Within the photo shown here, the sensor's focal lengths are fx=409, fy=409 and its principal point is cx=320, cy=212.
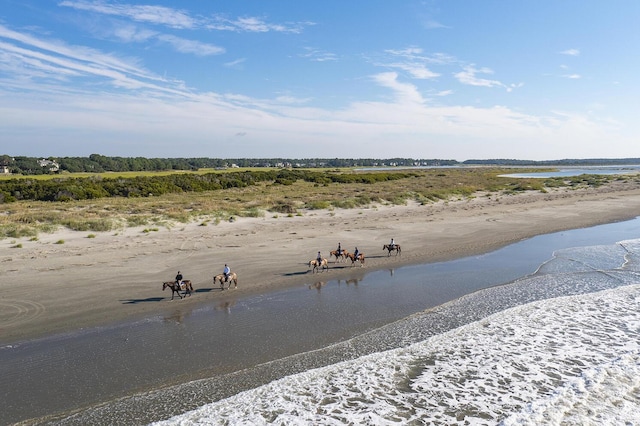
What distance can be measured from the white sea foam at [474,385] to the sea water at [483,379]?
2 cm

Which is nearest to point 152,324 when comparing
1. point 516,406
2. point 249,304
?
point 249,304

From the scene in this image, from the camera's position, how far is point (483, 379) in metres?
11.0

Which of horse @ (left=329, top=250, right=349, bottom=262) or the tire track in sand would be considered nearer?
the tire track in sand

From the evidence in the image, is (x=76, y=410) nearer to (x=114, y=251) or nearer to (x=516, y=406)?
(x=516, y=406)

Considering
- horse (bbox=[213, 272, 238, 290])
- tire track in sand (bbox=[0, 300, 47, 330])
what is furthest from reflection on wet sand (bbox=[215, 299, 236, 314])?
tire track in sand (bbox=[0, 300, 47, 330])

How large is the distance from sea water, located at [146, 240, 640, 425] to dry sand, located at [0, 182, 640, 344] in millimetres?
7004

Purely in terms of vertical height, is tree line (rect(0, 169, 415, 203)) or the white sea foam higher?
tree line (rect(0, 169, 415, 203))

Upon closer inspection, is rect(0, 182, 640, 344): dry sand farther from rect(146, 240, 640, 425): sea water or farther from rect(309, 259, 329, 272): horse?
rect(146, 240, 640, 425): sea water

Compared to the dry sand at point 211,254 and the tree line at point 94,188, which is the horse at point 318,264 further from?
the tree line at point 94,188

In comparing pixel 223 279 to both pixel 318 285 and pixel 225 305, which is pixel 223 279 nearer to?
pixel 225 305

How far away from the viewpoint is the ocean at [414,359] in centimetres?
946

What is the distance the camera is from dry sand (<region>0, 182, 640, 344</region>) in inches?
611

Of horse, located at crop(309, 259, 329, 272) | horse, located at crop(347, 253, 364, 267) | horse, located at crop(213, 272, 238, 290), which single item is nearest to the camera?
horse, located at crop(213, 272, 238, 290)

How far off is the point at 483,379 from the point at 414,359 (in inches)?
74.1
